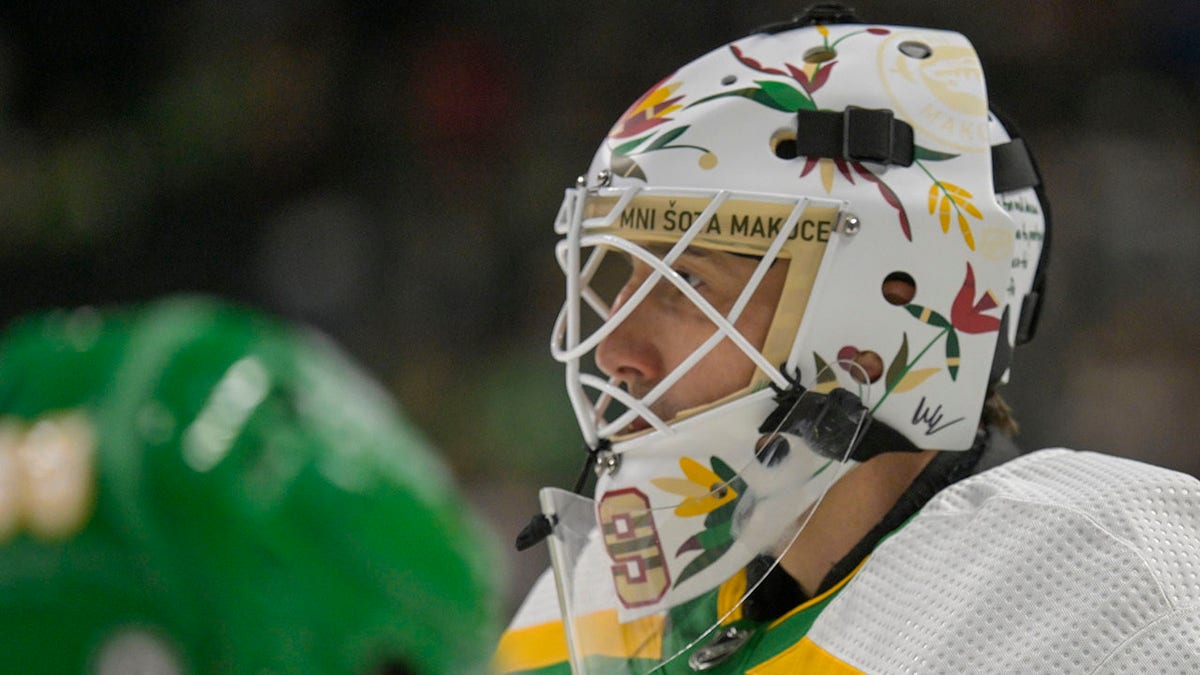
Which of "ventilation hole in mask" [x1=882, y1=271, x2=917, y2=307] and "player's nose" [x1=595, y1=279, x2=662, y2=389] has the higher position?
"ventilation hole in mask" [x1=882, y1=271, x2=917, y2=307]

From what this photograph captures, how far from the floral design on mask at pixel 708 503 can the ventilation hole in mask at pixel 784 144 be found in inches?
13.8

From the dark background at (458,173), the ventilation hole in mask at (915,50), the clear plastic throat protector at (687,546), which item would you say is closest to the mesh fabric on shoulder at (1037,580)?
the clear plastic throat protector at (687,546)

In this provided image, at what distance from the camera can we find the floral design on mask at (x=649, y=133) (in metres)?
1.62

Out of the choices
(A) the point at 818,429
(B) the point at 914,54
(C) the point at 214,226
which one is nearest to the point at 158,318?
(A) the point at 818,429

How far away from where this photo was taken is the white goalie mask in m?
1.57

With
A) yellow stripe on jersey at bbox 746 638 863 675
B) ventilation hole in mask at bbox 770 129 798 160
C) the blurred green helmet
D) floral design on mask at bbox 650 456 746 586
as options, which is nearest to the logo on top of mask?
ventilation hole in mask at bbox 770 129 798 160

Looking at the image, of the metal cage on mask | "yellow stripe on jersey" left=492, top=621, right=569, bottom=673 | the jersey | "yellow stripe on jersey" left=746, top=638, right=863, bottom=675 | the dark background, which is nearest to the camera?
the jersey

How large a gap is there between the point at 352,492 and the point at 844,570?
545 millimetres

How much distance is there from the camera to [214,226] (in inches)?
182

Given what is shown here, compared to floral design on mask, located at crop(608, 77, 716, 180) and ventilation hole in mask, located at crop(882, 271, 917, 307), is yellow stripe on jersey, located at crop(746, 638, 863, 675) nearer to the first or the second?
ventilation hole in mask, located at crop(882, 271, 917, 307)

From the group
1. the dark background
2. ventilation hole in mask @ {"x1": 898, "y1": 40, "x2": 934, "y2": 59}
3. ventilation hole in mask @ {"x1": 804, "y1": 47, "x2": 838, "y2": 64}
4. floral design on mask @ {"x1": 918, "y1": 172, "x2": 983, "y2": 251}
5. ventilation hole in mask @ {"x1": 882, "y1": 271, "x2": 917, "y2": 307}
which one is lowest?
the dark background

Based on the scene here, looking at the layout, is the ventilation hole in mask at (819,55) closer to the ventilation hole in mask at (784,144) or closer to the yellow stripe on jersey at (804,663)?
the ventilation hole in mask at (784,144)

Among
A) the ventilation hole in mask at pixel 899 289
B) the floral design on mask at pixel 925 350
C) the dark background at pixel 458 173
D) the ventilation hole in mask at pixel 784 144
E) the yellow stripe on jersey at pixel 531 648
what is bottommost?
the dark background at pixel 458 173

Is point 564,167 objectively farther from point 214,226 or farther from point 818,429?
point 818,429
